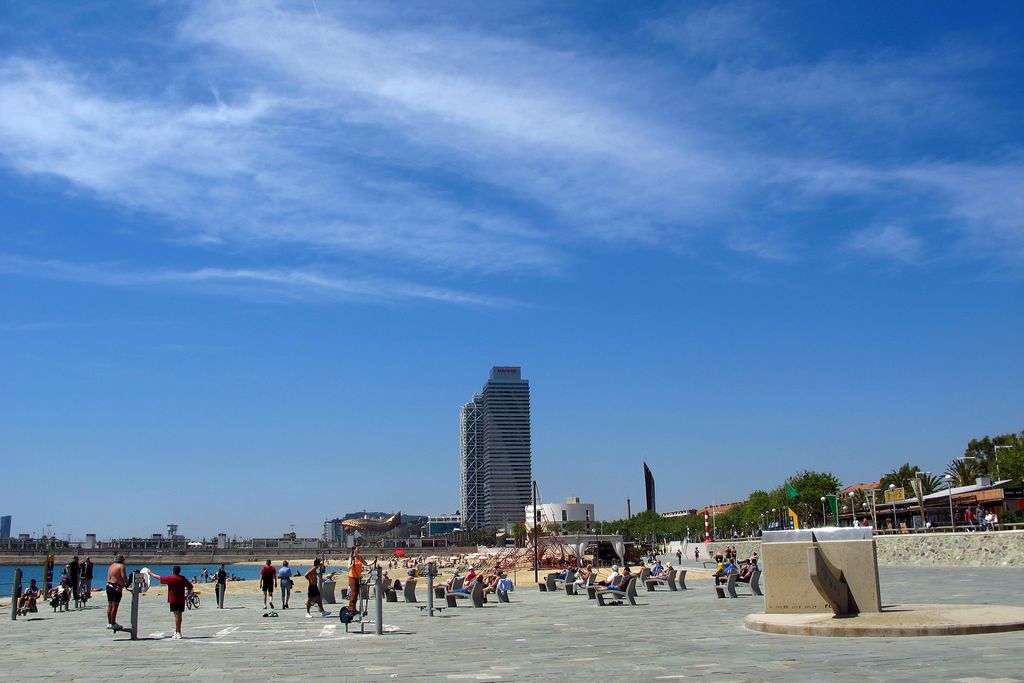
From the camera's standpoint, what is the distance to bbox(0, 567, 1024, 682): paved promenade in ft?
34.7

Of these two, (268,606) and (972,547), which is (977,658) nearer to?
(268,606)

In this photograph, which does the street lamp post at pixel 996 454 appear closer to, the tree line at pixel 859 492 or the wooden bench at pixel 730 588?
the tree line at pixel 859 492

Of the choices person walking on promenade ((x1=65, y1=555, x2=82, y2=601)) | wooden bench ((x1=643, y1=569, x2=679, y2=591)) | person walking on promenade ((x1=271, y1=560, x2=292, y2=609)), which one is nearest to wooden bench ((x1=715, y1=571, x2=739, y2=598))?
wooden bench ((x1=643, y1=569, x2=679, y2=591))

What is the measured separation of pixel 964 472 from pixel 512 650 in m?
70.7

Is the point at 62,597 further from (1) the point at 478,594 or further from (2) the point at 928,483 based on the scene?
(2) the point at 928,483

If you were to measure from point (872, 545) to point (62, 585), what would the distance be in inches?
935

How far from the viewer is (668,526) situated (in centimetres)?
14488

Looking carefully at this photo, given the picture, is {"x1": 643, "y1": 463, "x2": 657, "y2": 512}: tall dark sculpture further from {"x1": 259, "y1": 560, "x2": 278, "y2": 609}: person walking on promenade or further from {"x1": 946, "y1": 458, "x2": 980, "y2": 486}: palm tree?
{"x1": 259, "y1": 560, "x2": 278, "y2": 609}: person walking on promenade

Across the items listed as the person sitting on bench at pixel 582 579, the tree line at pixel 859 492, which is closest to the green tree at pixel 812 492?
the tree line at pixel 859 492

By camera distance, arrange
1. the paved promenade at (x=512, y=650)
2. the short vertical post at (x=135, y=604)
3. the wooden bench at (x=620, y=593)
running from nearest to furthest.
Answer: the paved promenade at (x=512, y=650) < the short vertical post at (x=135, y=604) < the wooden bench at (x=620, y=593)

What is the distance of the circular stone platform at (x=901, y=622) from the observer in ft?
43.3

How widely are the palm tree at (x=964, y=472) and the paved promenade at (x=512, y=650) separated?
5771 cm

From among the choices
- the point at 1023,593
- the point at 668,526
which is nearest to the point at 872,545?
the point at 1023,593

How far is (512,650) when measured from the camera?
1352 cm
